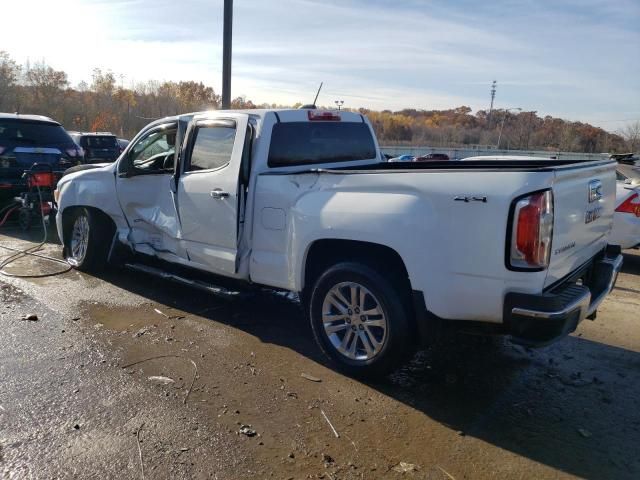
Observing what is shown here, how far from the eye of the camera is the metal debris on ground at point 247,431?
315 cm

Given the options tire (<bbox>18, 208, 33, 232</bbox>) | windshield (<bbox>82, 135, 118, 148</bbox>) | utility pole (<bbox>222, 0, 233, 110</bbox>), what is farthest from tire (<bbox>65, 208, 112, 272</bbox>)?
windshield (<bbox>82, 135, 118, 148</bbox>)

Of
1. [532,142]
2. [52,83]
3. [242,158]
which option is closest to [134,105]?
[52,83]

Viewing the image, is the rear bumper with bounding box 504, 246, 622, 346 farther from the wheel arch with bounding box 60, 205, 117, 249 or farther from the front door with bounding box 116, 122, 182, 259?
the wheel arch with bounding box 60, 205, 117, 249

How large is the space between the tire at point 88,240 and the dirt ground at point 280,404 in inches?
47.8

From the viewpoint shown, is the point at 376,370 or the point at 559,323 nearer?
the point at 559,323

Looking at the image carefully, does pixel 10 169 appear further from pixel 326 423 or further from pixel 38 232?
pixel 326 423

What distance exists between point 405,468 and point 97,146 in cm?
2057

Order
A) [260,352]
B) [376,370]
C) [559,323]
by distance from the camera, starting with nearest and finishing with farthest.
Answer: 1. [559,323]
2. [376,370]
3. [260,352]

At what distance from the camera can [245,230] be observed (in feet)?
15.0

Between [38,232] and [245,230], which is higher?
[245,230]

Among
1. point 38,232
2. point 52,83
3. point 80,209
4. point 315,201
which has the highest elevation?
point 52,83

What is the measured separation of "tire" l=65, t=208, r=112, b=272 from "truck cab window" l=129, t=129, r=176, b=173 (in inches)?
39.7

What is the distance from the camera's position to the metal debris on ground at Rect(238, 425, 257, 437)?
315 centimetres

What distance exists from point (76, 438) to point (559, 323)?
287cm
